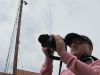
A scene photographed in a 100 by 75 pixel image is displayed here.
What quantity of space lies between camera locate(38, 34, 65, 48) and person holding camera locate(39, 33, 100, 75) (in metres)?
0.03

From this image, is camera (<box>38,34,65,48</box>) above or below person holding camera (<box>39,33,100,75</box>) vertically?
above

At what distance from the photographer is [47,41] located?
7.22ft

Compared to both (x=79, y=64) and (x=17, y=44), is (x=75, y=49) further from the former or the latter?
(x=17, y=44)

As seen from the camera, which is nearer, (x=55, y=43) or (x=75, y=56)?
(x=55, y=43)

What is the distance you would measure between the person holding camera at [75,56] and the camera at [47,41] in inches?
1.3

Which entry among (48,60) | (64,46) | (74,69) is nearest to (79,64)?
(74,69)

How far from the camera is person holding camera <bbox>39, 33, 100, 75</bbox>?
2135 millimetres

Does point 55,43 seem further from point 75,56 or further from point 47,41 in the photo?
point 75,56

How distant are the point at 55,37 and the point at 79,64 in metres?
0.31

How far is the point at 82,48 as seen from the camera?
2.57 metres

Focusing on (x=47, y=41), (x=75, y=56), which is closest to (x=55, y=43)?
(x=47, y=41)

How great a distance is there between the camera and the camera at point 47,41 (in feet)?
7.07

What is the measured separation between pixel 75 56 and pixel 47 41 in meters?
0.43

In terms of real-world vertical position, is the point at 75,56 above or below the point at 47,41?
below
